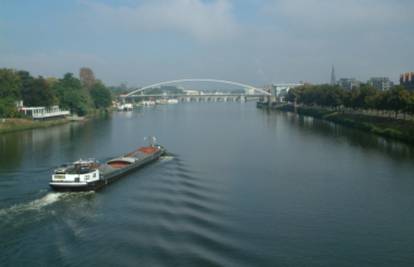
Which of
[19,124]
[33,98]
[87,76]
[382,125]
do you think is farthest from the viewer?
[87,76]

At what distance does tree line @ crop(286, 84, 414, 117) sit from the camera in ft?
74.0

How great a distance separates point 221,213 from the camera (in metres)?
8.49

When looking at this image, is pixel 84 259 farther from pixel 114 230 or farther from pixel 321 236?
pixel 321 236

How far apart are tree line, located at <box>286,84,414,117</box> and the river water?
7.66 m

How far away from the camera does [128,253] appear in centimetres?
668

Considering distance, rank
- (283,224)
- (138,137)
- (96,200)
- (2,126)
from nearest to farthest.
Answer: (283,224) < (96,200) < (138,137) < (2,126)

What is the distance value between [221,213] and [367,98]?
2106 cm

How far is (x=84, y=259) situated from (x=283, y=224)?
3280 millimetres

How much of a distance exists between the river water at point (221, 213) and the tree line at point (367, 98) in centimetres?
766

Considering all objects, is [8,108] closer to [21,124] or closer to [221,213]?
[21,124]

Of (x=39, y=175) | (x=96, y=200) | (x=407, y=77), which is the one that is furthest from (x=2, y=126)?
(x=407, y=77)

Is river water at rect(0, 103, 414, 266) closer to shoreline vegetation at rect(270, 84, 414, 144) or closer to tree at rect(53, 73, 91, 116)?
shoreline vegetation at rect(270, 84, 414, 144)

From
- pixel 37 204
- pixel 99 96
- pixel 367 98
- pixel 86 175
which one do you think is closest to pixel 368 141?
pixel 367 98

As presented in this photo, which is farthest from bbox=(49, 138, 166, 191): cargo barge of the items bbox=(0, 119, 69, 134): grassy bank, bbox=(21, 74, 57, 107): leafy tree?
bbox=(21, 74, 57, 107): leafy tree
